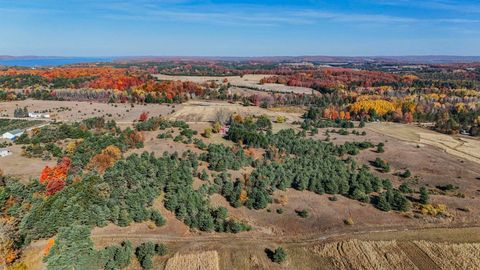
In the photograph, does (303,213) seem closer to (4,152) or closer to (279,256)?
(279,256)

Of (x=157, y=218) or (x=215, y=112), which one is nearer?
(x=157, y=218)

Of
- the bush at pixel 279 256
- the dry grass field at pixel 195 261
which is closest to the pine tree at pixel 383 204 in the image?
the bush at pixel 279 256

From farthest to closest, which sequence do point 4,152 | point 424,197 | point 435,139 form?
point 435,139 → point 4,152 → point 424,197

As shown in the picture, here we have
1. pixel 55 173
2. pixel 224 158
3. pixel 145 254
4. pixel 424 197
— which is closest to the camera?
pixel 145 254

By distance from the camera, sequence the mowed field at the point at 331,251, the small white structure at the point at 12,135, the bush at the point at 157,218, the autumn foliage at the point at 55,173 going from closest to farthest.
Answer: the mowed field at the point at 331,251
the bush at the point at 157,218
the autumn foliage at the point at 55,173
the small white structure at the point at 12,135

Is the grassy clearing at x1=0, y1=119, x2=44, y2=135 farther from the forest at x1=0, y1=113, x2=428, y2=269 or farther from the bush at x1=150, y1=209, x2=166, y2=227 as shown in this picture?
the bush at x1=150, y1=209, x2=166, y2=227

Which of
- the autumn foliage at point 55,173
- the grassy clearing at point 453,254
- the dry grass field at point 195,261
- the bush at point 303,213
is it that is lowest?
the bush at point 303,213

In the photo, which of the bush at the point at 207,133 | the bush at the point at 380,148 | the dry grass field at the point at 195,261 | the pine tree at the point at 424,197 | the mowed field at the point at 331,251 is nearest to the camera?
the dry grass field at the point at 195,261

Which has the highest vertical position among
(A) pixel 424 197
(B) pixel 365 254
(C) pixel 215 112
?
(C) pixel 215 112

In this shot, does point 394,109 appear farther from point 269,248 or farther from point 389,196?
point 269,248

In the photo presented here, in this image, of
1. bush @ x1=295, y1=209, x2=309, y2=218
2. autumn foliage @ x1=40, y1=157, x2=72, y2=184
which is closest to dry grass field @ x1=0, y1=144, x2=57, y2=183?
autumn foliage @ x1=40, y1=157, x2=72, y2=184

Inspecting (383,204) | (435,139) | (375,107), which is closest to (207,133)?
(383,204)

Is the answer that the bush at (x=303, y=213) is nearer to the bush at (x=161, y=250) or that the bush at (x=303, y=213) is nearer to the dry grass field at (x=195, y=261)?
the dry grass field at (x=195, y=261)
